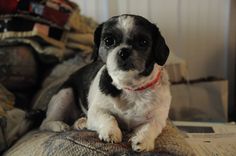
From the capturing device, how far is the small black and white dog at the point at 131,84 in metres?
1.20

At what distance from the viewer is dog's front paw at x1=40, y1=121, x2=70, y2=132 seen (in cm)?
152

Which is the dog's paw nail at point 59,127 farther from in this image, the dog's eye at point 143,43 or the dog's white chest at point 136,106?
the dog's eye at point 143,43

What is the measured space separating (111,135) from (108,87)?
0.20 m

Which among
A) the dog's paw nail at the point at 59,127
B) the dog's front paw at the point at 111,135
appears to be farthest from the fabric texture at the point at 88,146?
the dog's paw nail at the point at 59,127

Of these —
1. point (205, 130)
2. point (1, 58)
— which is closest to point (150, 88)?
point (205, 130)

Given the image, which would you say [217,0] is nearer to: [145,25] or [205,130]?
[205,130]

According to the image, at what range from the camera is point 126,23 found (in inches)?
48.8

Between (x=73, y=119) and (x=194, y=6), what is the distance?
4.37 feet

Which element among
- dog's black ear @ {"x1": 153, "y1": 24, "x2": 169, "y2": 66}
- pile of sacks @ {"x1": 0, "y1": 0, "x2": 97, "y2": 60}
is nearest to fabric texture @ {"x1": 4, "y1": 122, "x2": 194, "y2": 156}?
dog's black ear @ {"x1": 153, "y1": 24, "x2": 169, "y2": 66}

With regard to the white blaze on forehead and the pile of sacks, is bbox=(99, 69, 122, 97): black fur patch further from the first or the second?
the pile of sacks

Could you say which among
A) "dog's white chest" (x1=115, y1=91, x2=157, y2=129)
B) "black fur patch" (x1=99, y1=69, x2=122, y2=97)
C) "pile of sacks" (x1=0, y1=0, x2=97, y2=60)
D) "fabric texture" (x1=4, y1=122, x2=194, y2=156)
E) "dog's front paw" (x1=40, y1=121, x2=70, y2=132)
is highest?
"pile of sacks" (x1=0, y1=0, x2=97, y2=60)

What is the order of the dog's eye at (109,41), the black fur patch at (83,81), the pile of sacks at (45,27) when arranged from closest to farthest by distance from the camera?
the dog's eye at (109,41) → the black fur patch at (83,81) → the pile of sacks at (45,27)

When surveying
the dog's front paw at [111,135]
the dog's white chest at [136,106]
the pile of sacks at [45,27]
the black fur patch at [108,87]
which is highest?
the pile of sacks at [45,27]

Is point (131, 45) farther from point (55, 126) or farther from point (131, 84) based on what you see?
point (55, 126)
